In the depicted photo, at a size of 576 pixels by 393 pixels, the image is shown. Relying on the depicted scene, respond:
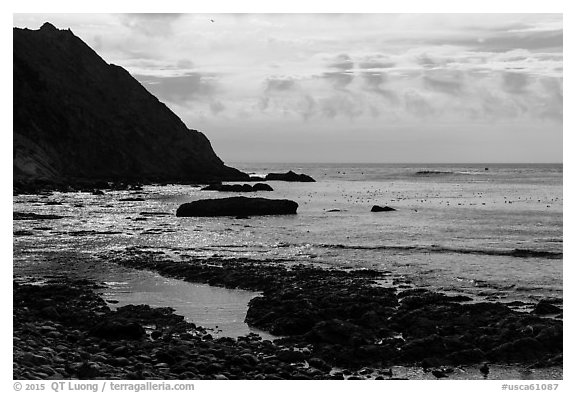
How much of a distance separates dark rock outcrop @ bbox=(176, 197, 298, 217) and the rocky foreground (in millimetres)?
30657

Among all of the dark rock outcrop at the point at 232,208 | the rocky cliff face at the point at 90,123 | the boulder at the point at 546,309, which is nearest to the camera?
the boulder at the point at 546,309

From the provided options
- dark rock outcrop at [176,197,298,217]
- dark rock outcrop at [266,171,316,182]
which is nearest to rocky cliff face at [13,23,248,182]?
dark rock outcrop at [266,171,316,182]

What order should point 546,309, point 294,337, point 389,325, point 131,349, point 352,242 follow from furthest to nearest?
point 352,242 < point 546,309 < point 389,325 < point 294,337 < point 131,349

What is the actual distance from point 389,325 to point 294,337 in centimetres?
265

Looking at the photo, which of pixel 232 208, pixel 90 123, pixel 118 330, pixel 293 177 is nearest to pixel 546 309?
pixel 118 330

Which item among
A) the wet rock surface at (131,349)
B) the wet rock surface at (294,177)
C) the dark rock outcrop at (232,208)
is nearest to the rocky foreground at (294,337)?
the wet rock surface at (131,349)

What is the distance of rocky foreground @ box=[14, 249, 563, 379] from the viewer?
13.3 m

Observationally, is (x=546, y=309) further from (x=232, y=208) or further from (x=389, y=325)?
(x=232, y=208)

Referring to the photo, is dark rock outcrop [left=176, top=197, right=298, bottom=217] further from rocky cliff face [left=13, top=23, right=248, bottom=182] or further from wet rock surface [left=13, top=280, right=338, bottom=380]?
rocky cliff face [left=13, top=23, right=248, bottom=182]

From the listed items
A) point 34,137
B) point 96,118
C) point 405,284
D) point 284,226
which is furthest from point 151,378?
point 96,118

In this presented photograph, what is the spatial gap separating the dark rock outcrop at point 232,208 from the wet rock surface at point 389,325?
28.7 metres

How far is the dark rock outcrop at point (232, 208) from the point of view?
5184 centimetres

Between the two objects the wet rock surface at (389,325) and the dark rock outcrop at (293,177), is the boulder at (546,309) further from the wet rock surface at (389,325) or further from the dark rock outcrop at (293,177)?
the dark rock outcrop at (293,177)

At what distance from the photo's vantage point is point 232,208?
52.3 m
